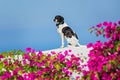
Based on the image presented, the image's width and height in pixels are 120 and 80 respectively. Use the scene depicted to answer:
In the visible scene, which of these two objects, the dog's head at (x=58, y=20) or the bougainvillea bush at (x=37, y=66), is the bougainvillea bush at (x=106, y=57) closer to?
the bougainvillea bush at (x=37, y=66)

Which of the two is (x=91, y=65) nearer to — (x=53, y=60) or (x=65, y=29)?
(x=53, y=60)

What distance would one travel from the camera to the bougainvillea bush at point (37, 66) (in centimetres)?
1384

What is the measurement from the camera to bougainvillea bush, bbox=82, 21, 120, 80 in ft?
Result: 32.2

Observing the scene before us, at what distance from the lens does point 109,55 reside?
34.0 feet

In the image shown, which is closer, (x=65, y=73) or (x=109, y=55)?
(x=109, y=55)

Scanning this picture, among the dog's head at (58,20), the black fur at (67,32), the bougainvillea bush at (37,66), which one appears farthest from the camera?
the dog's head at (58,20)

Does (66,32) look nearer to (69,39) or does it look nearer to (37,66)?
(69,39)

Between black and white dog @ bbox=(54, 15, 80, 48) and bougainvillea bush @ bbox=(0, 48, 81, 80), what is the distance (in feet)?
9.13

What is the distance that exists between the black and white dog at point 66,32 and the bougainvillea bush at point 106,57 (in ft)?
32.4

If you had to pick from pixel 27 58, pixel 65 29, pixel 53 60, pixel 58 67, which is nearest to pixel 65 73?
pixel 58 67

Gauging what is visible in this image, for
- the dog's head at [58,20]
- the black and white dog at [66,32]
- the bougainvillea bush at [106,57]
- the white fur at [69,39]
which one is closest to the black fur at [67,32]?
the black and white dog at [66,32]

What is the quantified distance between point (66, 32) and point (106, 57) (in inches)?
428

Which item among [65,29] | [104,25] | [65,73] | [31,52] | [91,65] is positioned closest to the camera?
Result: [91,65]

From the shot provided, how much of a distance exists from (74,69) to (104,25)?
444 cm
